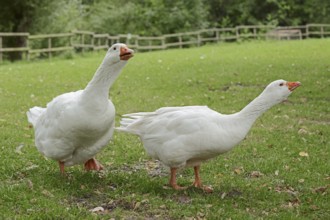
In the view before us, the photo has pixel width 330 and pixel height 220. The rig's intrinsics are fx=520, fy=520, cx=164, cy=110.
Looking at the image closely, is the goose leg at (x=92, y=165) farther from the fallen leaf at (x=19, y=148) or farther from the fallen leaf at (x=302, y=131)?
the fallen leaf at (x=302, y=131)

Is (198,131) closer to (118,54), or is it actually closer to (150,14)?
(118,54)

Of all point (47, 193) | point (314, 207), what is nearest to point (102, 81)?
point (47, 193)

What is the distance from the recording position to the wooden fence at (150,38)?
29177 millimetres

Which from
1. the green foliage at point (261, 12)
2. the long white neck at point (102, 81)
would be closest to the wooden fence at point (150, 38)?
the green foliage at point (261, 12)

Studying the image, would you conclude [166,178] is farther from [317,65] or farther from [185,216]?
[317,65]

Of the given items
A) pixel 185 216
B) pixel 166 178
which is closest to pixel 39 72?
pixel 166 178

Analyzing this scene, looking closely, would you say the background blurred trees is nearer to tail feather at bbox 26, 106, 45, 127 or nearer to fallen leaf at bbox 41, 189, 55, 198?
tail feather at bbox 26, 106, 45, 127

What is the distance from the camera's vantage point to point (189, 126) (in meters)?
5.46

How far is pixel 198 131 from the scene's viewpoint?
539 cm

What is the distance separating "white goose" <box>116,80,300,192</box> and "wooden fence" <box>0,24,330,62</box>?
22.4 m

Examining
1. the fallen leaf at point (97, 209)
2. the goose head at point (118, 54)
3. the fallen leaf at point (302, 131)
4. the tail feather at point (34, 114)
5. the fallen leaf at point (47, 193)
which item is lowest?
the fallen leaf at point (302, 131)

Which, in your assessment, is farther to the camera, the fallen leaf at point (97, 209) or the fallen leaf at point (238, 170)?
the fallen leaf at point (238, 170)

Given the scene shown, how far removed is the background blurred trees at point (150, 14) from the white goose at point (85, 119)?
2406cm

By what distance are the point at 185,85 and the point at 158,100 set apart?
263 cm
